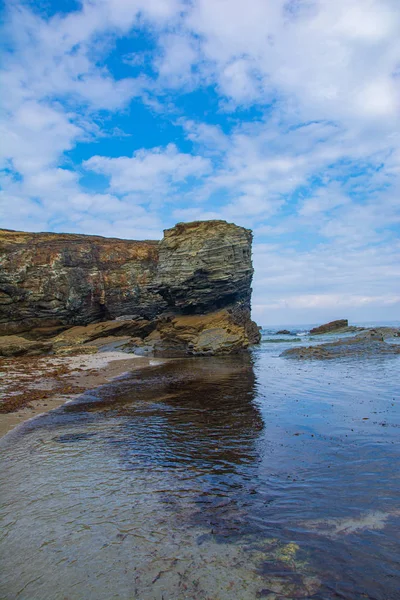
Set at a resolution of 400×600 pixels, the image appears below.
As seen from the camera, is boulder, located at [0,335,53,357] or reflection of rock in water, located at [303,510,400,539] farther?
boulder, located at [0,335,53,357]

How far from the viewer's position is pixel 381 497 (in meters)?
5.81

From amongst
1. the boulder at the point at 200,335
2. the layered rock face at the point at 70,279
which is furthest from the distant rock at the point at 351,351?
the layered rock face at the point at 70,279

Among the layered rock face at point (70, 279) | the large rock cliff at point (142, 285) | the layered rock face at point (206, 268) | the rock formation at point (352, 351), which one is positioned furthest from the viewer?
the layered rock face at point (70, 279)

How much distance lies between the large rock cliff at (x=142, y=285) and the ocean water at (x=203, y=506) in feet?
89.8

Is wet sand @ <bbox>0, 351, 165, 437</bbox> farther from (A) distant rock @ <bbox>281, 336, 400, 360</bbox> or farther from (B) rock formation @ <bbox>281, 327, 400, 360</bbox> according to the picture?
(B) rock formation @ <bbox>281, 327, 400, 360</bbox>

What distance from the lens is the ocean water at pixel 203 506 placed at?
13.0ft

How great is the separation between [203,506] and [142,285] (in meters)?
52.9

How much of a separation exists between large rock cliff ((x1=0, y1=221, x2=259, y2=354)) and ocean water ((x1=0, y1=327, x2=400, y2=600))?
27.4 metres

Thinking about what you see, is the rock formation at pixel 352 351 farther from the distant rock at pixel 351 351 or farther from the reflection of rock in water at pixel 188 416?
the reflection of rock in water at pixel 188 416

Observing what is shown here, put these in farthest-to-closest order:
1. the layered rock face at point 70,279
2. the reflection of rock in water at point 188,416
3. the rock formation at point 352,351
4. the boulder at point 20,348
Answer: the layered rock face at point 70,279, the boulder at point 20,348, the rock formation at point 352,351, the reflection of rock in water at point 188,416

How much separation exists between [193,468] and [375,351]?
95.3 feet

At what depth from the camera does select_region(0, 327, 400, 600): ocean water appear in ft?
13.0

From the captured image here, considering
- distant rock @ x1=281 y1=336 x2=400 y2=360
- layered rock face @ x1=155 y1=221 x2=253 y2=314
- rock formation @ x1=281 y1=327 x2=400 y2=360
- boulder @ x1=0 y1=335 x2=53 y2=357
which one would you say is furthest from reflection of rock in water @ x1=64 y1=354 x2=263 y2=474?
layered rock face @ x1=155 y1=221 x2=253 y2=314

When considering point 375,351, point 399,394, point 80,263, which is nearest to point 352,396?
point 399,394
